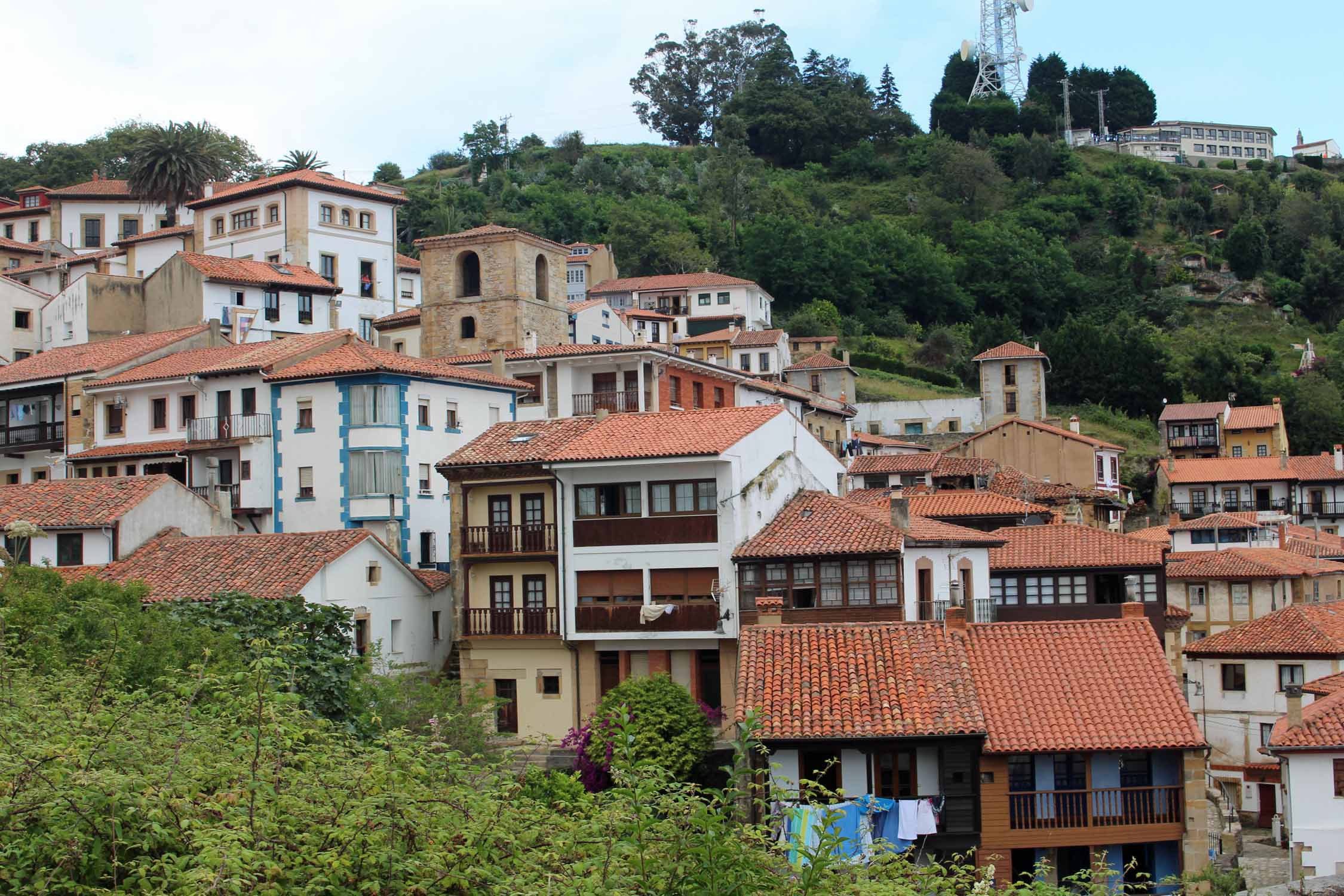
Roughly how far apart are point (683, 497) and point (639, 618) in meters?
3.06

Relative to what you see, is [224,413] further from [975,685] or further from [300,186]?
[975,685]

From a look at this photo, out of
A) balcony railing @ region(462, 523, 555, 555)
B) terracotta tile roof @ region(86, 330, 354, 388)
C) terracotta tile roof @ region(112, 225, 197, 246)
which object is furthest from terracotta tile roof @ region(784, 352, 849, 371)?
balcony railing @ region(462, 523, 555, 555)

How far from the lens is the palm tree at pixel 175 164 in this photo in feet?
247

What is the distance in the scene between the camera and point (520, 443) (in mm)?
37406

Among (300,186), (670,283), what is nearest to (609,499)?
(300,186)

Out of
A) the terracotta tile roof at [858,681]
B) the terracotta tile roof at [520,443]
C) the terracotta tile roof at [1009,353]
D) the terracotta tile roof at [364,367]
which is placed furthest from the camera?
the terracotta tile roof at [1009,353]

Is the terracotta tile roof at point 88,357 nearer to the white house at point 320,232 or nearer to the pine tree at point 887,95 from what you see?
the white house at point 320,232

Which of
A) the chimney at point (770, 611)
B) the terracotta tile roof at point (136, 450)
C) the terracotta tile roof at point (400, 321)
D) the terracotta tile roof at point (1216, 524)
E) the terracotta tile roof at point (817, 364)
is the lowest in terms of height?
the chimney at point (770, 611)

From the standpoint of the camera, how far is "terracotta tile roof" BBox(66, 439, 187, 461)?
151 feet

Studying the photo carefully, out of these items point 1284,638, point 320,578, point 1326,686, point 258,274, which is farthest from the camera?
point 258,274

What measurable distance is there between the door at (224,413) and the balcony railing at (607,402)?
11467 mm

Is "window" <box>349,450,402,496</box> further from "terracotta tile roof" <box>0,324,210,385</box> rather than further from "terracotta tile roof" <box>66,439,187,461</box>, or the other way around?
"terracotta tile roof" <box>0,324,210,385</box>

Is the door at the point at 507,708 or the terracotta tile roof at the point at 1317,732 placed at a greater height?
the door at the point at 507,708

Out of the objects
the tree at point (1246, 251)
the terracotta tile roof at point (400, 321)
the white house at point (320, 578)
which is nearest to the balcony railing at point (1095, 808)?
the white house at point (320, 578)
